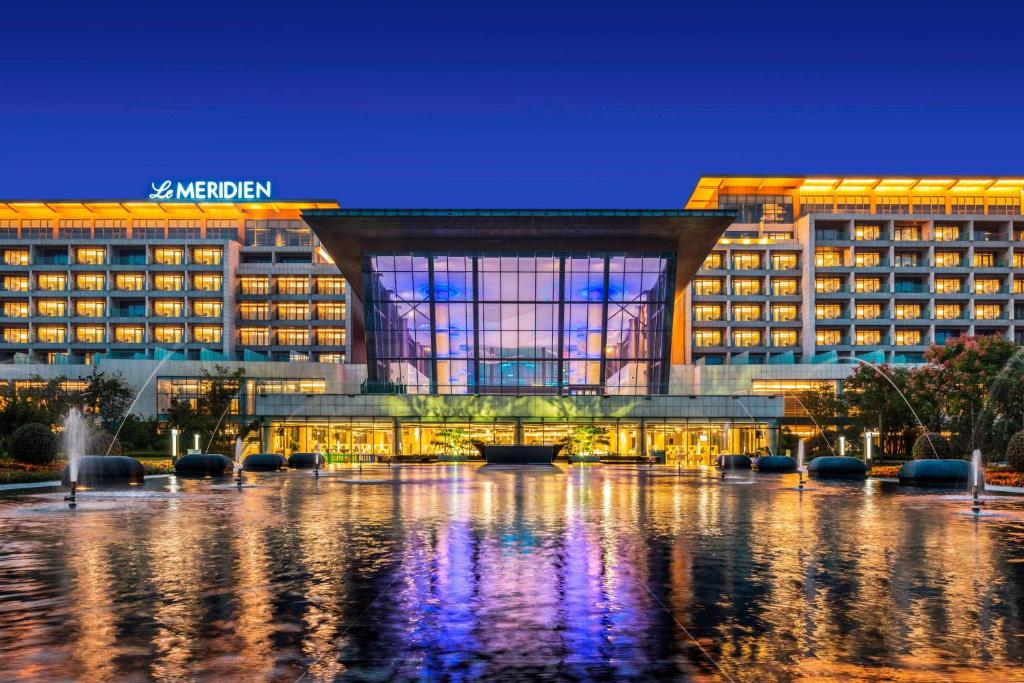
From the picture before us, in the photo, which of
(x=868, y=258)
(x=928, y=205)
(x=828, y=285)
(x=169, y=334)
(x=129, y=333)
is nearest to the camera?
(x=828, y=285)

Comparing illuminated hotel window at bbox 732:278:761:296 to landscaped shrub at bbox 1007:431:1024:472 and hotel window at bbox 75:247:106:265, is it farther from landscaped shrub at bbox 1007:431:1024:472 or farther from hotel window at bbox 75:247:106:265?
landscaped shrub at bbox 1007:431:1024:472

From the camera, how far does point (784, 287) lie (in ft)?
438

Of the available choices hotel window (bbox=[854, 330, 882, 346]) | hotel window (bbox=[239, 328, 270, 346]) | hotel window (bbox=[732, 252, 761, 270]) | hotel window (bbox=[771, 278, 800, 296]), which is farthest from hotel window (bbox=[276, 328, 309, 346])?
hotel window (bbox=[854, 330, 882, 346])

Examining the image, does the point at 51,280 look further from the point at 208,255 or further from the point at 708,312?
the point at 708,312

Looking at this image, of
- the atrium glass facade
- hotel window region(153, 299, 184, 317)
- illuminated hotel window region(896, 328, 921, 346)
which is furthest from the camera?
hotel window region(153, 299, 184, 317)

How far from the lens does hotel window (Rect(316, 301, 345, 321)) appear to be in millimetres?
135250

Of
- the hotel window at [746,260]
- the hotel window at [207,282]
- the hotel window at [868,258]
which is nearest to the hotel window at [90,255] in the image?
the hotel window at [207,282]

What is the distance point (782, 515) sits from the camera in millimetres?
27234

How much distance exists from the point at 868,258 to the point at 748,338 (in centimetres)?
1979

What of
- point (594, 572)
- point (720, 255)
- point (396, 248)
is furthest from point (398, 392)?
point (594, 572)

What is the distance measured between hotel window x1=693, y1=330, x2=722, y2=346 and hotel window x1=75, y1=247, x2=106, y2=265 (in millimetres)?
84731

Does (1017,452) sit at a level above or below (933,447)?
above

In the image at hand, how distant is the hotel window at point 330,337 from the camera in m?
135

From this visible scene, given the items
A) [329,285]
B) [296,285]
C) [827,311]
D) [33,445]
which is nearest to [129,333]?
[296,285]
